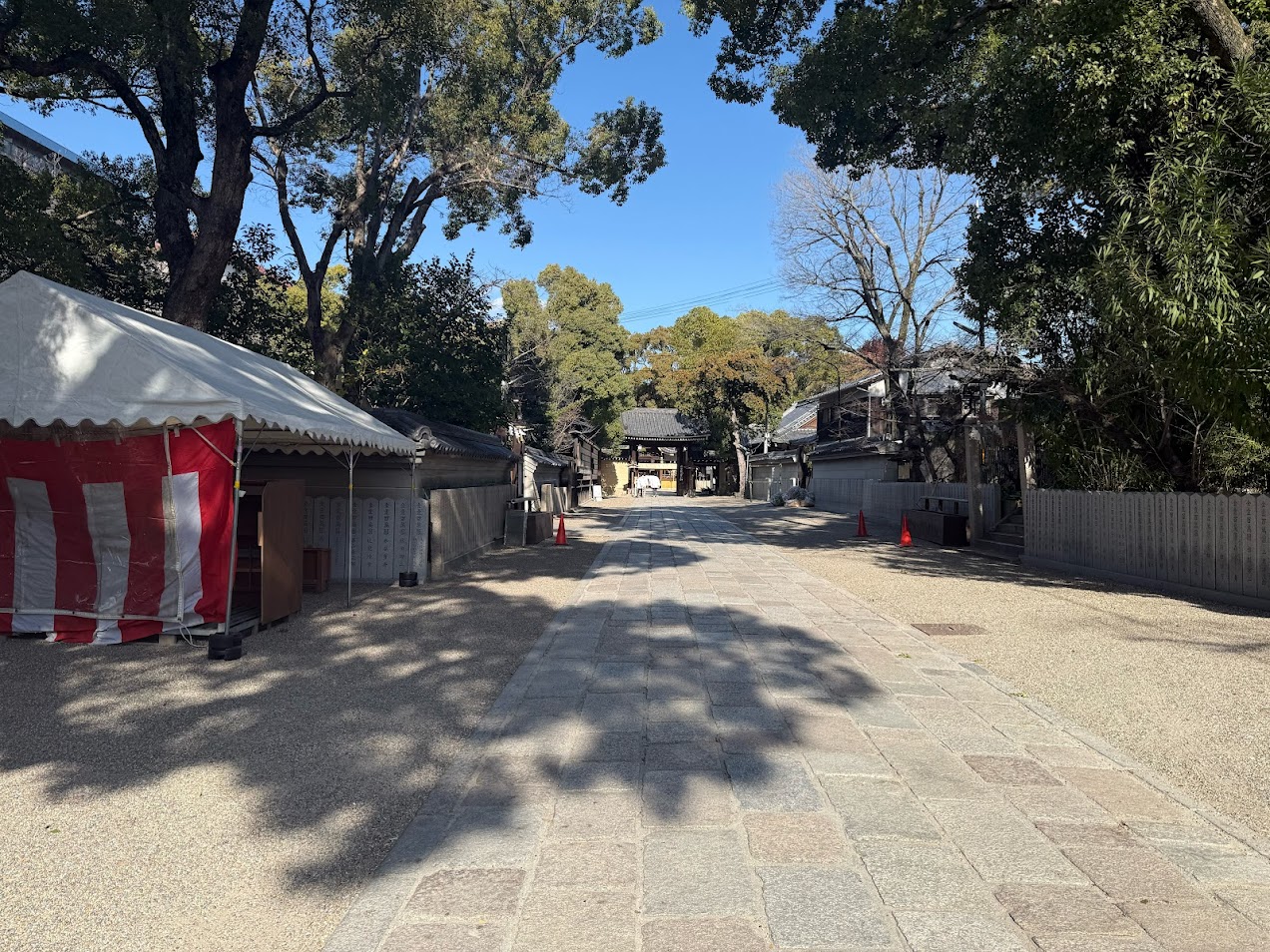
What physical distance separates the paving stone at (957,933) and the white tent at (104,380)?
5.93 m

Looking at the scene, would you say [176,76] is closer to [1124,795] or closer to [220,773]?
[220,773]

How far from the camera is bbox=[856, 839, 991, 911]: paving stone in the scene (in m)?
2.82

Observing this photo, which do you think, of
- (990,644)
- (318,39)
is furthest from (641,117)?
(990,644)

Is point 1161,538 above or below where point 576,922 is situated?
above

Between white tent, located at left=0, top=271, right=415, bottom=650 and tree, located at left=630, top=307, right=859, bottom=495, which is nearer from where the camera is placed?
white tent, located at left=0, top=271, right=415, bottom=650

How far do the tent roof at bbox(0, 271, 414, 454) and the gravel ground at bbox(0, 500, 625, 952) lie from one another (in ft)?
6.73

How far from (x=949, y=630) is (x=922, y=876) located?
17.5 ft

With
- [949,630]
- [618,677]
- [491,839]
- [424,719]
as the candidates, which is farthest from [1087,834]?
[949,630]

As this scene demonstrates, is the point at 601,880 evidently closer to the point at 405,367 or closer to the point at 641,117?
the point at 405,367

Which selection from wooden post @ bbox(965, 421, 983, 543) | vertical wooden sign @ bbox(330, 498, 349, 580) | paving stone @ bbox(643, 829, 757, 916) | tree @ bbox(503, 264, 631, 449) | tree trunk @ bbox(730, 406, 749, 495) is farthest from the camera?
tree trunk @ bbox(730, 406, 749, 495)

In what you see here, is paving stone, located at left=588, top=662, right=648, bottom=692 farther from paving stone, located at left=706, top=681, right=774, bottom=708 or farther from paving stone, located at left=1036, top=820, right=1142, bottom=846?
paving stone, located at left=1036, top=820, right=1142, bottom=846

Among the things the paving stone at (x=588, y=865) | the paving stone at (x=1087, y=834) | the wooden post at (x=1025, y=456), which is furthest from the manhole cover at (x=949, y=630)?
the wooden post at (x=1025, y=456)

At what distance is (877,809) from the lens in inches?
142

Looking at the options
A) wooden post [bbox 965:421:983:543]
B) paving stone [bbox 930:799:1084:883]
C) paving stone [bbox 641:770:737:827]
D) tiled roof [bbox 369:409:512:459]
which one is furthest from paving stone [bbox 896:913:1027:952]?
wooden post [bbox 965:421:983:543]
